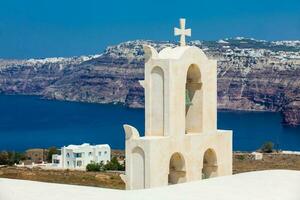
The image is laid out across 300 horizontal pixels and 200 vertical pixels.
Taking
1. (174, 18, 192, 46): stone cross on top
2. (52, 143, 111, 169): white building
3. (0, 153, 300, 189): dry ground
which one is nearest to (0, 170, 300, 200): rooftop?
(174, 18, 192, 46): stone cross on top

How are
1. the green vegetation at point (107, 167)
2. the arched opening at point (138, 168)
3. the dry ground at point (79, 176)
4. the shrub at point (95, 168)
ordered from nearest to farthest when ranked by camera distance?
1. the arched opening at point (138, 168)
2. the dry ground at point (79, 176)
3. the green vegetation at point (107, 167)
4. the shrub at point (95, 168)

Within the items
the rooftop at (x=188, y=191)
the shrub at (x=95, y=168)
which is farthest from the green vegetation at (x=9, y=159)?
the rooftop at (x=188, y=191)

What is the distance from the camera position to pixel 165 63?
34.5 feet

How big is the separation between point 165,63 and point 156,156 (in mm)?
1163

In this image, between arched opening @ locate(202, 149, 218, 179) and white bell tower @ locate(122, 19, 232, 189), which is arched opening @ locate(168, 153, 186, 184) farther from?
arched opening @ locate(202, 149, 218, 179)

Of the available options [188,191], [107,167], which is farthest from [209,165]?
[107,167]

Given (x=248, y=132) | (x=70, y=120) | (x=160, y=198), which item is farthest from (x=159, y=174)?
(x=70, y=120)

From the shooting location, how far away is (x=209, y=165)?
11594 mm

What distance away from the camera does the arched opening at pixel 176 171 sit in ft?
35.8

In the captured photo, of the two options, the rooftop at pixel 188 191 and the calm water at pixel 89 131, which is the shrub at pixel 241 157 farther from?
the rooftop at pixel 188 191

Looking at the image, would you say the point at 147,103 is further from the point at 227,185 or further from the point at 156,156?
the point at 227,185

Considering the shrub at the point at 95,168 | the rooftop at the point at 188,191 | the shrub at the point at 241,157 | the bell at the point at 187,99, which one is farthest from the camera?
the shrub at the point at 241,157

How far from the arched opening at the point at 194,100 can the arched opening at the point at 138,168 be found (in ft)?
3.94

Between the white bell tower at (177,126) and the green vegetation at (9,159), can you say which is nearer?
the white bell tower at (177,126)
